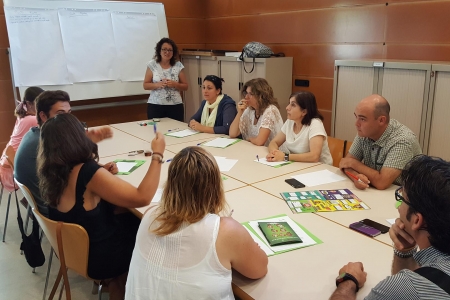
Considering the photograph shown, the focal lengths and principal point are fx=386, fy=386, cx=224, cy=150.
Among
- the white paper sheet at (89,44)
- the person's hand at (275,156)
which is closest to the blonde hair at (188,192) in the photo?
the person's hand at (275,156)

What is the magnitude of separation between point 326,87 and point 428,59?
1166mm

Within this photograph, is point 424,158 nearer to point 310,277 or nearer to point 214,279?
point 310,277

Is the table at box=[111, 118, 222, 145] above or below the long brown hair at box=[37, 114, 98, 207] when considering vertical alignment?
below

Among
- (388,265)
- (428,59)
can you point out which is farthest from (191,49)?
(388,265)

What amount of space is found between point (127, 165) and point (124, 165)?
0.07 ft

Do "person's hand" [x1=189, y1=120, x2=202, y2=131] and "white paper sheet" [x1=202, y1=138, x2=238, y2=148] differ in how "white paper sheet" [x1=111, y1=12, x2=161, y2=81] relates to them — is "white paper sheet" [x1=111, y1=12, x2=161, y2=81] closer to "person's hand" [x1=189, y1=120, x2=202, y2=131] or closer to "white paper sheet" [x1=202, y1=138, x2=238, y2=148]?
"person's hand" [x1=189, y1=120, x2=202, y2=131]

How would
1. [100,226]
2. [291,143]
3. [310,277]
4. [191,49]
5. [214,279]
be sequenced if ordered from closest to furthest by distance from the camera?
[214,279]
[310,277]
[100,226]
[291,143]
[191,49]

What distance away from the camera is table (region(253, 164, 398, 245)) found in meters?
1.83

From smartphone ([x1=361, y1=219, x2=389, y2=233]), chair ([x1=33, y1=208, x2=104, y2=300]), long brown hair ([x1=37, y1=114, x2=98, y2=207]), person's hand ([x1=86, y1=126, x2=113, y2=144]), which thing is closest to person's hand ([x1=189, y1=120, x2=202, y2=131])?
person's hand ([x1=86, y1=126, x2=113, y2=144])

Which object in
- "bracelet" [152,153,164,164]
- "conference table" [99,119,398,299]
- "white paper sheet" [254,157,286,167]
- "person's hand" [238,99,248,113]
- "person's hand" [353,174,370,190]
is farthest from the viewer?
"person's hand" [238,99,248,113]

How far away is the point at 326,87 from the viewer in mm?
4496

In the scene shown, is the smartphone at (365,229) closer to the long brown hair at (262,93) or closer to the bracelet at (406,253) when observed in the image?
the bracelet at (406,253)

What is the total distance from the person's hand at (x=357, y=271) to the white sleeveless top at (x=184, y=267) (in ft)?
1.36

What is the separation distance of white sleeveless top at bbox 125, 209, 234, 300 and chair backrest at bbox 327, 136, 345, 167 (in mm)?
1925
